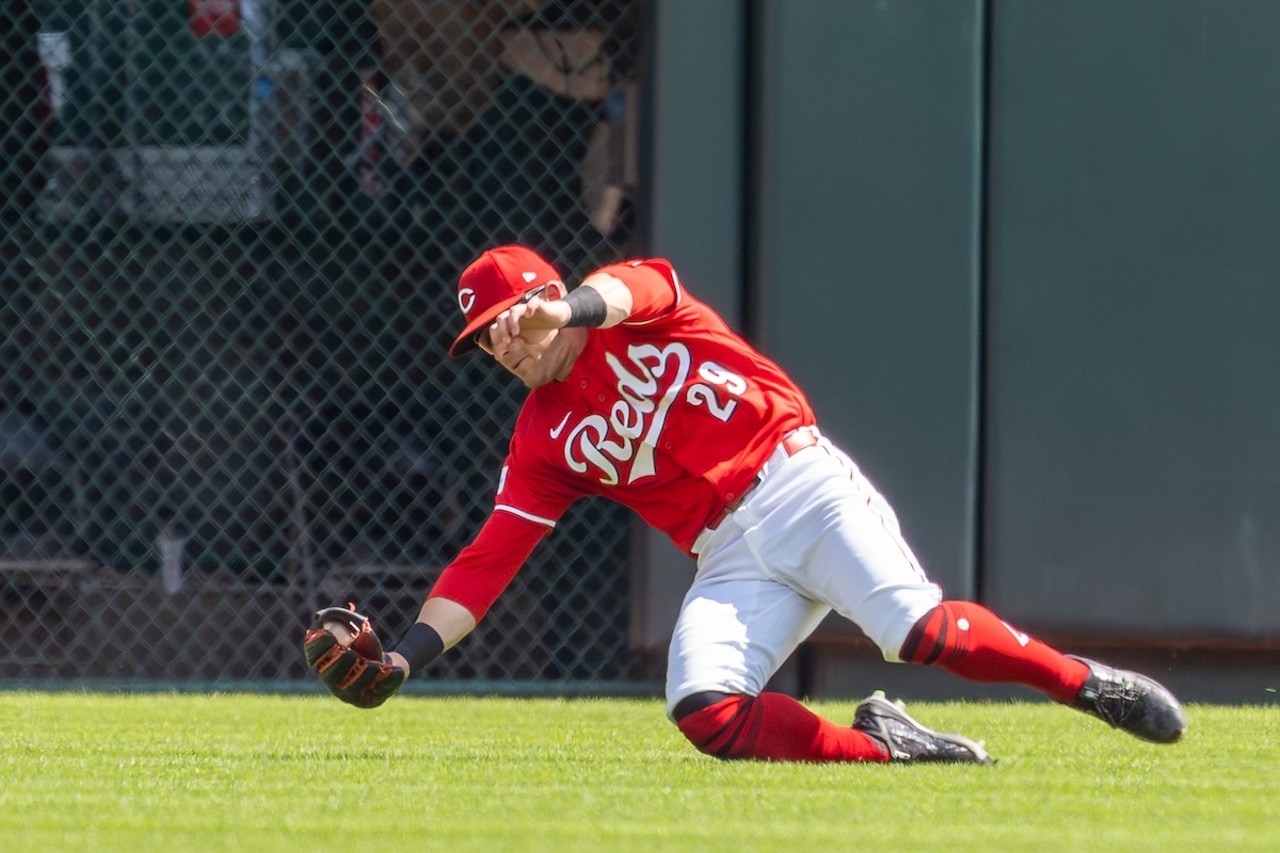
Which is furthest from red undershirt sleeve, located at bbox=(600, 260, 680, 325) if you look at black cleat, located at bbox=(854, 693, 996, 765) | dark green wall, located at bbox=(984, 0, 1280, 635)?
dark green wall, located at bbox=(984, 0, 1280, 635)

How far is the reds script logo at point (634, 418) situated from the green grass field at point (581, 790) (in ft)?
2.18

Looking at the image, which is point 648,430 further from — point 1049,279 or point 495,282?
point 1049,279

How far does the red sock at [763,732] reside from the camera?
377 cm

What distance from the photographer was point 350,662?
3.75 m

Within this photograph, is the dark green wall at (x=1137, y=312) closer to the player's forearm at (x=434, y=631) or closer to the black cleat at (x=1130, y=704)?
the black cleat at (x=1130, y=704)

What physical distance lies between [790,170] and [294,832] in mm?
3450

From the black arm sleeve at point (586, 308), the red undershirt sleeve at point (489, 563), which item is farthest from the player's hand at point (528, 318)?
the red undershirt sleeve at point (489, 563)

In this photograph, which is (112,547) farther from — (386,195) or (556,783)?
(556,783)

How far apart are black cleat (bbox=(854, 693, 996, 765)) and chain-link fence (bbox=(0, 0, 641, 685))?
8.44 feet

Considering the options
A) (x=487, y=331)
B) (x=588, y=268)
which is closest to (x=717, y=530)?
(x=487, y=331)

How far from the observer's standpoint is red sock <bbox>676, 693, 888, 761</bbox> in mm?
3771

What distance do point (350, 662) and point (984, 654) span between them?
50.9 inches

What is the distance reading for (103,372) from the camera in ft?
21.9

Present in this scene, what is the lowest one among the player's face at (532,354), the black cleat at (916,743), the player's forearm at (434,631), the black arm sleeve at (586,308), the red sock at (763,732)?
the black cleat at (916,743)
